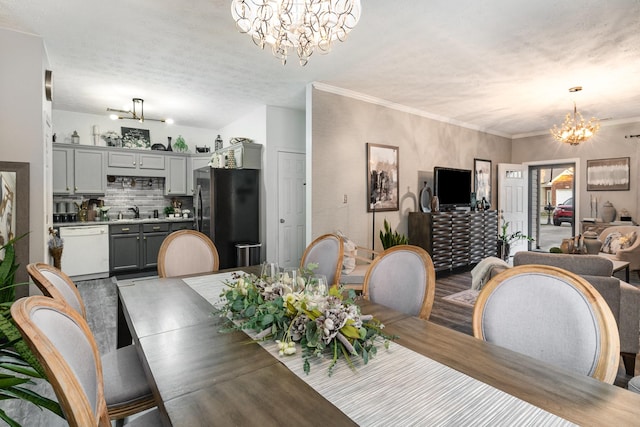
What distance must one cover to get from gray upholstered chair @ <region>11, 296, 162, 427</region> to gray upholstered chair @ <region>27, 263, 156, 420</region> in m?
0.25

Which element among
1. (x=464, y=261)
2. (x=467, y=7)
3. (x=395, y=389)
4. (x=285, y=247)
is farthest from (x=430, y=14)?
(x=464, y=261)

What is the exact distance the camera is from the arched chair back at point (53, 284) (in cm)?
122

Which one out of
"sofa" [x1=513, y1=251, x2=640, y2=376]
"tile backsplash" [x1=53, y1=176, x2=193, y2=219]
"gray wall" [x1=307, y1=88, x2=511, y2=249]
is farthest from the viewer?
"tile backsplash" [x1=53, y1=176, x2=193, y2=219]

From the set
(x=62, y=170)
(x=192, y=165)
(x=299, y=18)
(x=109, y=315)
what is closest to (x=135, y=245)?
(x=62, y=170)

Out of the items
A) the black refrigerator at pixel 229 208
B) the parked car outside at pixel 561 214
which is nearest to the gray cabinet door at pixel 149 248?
the black refrigerator at pixel 229 208

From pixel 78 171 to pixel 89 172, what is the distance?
0.47ft

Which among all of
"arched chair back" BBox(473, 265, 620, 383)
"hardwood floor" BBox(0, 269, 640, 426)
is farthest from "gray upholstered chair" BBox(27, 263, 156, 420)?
"arched chair back" BBox(473, 265, 620, 383)

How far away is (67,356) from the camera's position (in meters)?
0.85

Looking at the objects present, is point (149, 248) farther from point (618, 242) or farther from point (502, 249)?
point (618, 242)

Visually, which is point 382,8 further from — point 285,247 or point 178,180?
point 178,180

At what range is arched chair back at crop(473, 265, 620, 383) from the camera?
3.36 feet

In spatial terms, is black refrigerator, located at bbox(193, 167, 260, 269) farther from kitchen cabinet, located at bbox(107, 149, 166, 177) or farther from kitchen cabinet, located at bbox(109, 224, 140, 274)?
kitchen cabinet, located at bbox(107, 149, 166, 177)

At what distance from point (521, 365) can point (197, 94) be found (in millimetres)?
4681

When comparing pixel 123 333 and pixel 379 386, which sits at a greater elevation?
pixel 379 386
